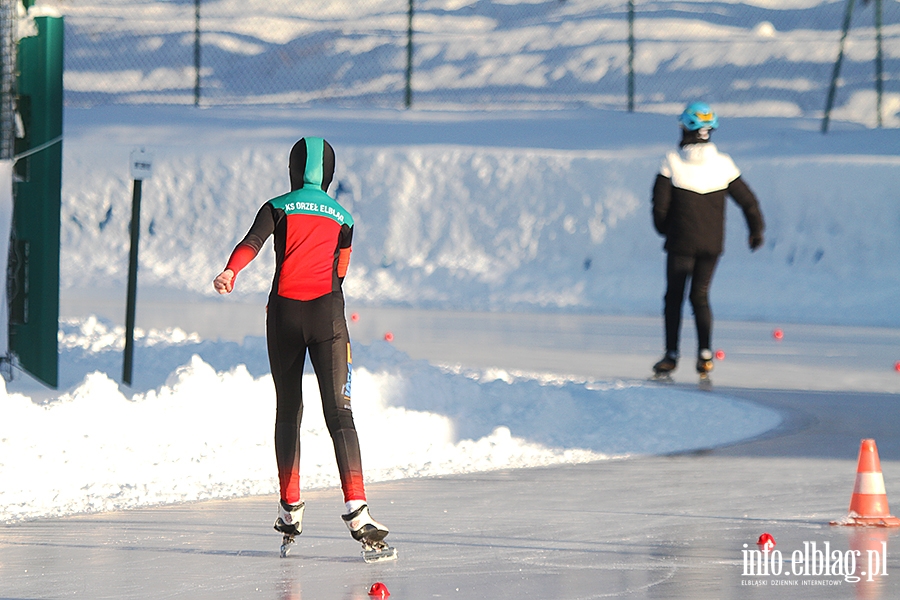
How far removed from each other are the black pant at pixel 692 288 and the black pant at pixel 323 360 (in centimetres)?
734

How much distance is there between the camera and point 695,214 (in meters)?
13.1

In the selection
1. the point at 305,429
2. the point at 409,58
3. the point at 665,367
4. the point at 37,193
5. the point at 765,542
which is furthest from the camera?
the point at 409,58

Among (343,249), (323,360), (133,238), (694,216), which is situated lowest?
(323,360)

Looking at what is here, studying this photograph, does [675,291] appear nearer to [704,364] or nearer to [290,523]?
[704,364]

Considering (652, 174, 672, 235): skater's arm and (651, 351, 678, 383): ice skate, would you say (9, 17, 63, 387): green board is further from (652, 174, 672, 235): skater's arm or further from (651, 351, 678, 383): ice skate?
(651, 351, 678, 383): ice skate

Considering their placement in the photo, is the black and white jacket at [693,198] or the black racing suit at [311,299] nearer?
the black racing suit at [311,299]

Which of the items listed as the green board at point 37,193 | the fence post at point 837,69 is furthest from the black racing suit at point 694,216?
the fence post at point 837,69

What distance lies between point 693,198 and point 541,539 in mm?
7018

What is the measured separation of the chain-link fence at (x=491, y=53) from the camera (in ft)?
159

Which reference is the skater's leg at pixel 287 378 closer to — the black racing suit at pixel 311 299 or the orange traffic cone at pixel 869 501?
the black racing suit at pixel 311 299

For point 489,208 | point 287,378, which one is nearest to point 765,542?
point 287,378

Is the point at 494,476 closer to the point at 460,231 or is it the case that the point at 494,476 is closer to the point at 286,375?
the point at 286,375

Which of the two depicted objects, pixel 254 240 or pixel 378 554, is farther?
pixel 254 240

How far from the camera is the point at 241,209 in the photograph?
30469mm
